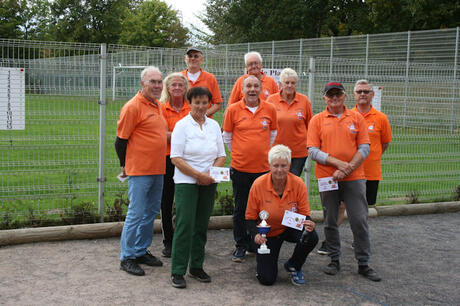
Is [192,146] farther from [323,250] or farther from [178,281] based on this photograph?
[323,250]

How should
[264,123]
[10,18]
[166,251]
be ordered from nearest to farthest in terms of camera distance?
1. [264,123]
2. [166,251]
3. [10,18]

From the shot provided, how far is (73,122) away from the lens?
6.76 meters

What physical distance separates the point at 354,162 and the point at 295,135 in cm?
112

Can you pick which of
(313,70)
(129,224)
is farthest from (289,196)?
(313,70)

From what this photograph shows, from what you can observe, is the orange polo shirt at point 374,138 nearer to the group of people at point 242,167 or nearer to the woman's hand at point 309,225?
the group of people at point 242,167

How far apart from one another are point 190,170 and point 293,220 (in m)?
1.18

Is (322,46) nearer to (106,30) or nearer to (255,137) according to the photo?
(255,137)

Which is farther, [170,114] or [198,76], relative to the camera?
[198,76]

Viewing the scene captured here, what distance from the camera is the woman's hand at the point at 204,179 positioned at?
15.6ft

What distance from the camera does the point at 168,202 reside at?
19.6ft

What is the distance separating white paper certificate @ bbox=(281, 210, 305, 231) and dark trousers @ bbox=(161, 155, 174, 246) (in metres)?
1.67

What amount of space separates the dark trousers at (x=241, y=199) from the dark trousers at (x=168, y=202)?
77 centimetres

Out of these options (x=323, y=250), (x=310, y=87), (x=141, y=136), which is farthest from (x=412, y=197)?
(x=141, y=136)

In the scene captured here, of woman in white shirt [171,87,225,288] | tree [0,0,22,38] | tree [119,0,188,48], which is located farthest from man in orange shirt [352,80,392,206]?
tree [119,0,188,48]
